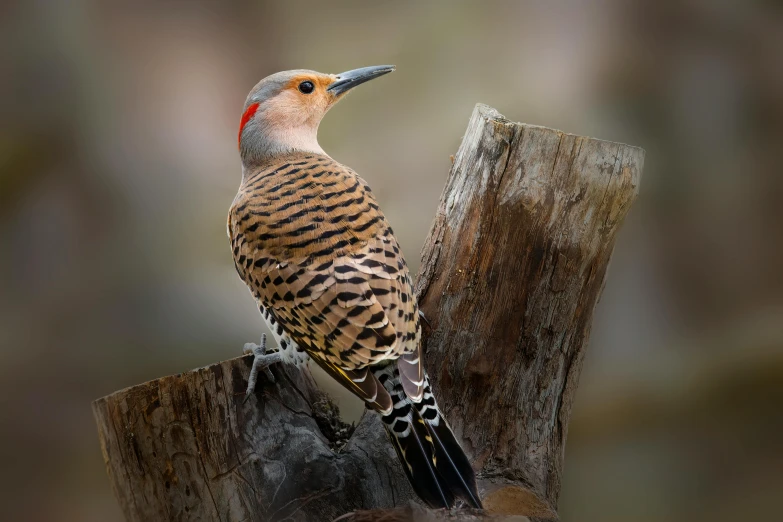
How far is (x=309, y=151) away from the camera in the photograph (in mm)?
3348

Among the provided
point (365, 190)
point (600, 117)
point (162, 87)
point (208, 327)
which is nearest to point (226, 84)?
point (162, 87)

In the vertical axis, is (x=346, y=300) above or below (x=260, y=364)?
above

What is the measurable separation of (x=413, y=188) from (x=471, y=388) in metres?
2.92

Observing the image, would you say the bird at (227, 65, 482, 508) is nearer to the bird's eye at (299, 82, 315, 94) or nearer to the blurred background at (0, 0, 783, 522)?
the bird's eye at (299, 82, 315, 94)

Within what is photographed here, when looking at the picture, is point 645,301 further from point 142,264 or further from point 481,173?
point 142,264

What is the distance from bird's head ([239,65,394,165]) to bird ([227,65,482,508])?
0.95ft

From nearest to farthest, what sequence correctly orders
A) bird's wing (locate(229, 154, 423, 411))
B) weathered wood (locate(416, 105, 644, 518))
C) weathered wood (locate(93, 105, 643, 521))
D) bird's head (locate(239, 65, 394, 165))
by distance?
weathered wood (locate(93, 105, 643, 521)) < bird's wing (locate(229, 154, 423, 411)) < weathered wood (locate(416, 105, 644, 518)) < bird's head (locate(239, 65, 394, 165))

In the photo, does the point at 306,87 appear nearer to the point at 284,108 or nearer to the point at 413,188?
the point at 284,108

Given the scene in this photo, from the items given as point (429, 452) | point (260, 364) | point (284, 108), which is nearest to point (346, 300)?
point (260, 364)

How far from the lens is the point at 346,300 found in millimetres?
2420

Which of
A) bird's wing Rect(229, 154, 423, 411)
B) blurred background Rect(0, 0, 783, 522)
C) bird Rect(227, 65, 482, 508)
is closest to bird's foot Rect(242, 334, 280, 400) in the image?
bird Rect(227, 65, 482, 508)

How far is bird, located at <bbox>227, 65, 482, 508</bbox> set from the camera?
2.31 m

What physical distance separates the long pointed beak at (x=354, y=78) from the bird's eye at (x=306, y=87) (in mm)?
83

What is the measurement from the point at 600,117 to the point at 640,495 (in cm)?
270
